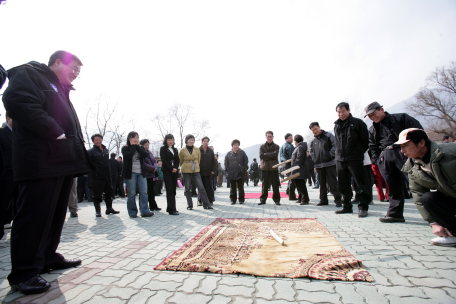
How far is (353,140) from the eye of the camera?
5004 mm

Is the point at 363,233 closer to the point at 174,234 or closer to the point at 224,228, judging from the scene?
the point at 224,228

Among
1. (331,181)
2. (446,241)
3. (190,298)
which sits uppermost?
(331,181)

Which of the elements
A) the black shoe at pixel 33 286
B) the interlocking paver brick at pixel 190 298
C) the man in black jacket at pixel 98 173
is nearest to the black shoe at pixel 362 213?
the interlocking paver brick at pixel 190 298

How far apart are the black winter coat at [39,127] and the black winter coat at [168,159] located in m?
3.87

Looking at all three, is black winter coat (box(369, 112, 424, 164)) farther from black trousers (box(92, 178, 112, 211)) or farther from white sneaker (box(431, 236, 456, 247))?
black trousers (box(92, 178, 112, 211))

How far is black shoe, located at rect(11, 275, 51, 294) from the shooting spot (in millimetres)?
1920

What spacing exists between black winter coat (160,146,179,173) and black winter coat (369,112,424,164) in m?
4.62

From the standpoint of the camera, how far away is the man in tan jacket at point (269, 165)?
24.0ft

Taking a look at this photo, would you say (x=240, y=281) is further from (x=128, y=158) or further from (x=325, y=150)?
(x=325, y=150)

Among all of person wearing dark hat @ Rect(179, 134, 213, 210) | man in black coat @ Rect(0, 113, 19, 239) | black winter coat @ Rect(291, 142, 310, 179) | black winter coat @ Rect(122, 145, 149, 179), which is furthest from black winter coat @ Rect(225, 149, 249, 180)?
man in black coat @ Rect(0, 113, 19, 239)

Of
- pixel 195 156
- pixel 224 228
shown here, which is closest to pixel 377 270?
pixel 224 228

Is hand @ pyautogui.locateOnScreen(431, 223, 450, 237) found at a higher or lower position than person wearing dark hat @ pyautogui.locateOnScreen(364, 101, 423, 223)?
lower

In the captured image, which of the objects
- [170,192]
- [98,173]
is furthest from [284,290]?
[98,173]

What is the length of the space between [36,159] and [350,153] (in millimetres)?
5149
